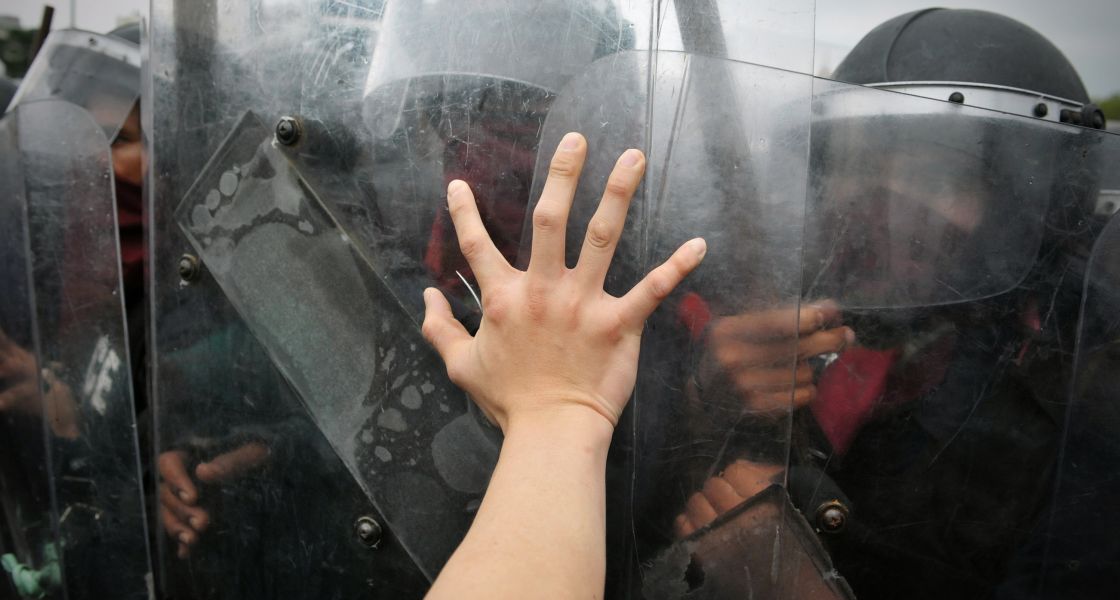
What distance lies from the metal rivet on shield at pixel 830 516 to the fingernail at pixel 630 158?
1.78 ft

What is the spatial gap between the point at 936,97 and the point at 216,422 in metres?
1.24

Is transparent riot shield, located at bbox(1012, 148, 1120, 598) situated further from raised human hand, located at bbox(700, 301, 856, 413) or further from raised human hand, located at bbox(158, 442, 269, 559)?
raised human hand, located at bbox(158, 442, 269, 559)

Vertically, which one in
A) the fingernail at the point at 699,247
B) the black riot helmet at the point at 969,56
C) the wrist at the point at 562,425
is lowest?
the wrist at the point at 562,425

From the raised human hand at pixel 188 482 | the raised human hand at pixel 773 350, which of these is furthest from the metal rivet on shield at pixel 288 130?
the raised human hand at pixel 773 350

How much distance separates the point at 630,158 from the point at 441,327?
34 cm

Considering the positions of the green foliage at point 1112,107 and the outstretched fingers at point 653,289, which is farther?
the green foliage at point 1112,107

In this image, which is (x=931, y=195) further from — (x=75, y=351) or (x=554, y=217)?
(x=75, y=351)

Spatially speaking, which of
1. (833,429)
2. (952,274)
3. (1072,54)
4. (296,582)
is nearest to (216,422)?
(296,582)

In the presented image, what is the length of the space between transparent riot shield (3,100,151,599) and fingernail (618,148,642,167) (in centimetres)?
92

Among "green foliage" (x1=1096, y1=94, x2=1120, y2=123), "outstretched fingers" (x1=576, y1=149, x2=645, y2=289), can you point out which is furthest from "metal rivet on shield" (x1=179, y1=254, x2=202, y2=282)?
"green foliage" (x1=1096, y1=94, x2=1120, y2=123)

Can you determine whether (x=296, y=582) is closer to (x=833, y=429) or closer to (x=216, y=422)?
(x=216, y=422)

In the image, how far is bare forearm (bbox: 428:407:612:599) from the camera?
0.76 metres

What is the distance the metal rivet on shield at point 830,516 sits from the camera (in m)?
1.02

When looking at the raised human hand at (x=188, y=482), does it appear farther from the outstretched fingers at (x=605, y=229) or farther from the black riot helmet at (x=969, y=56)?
the black riot helmet at (x=969, y=56)
